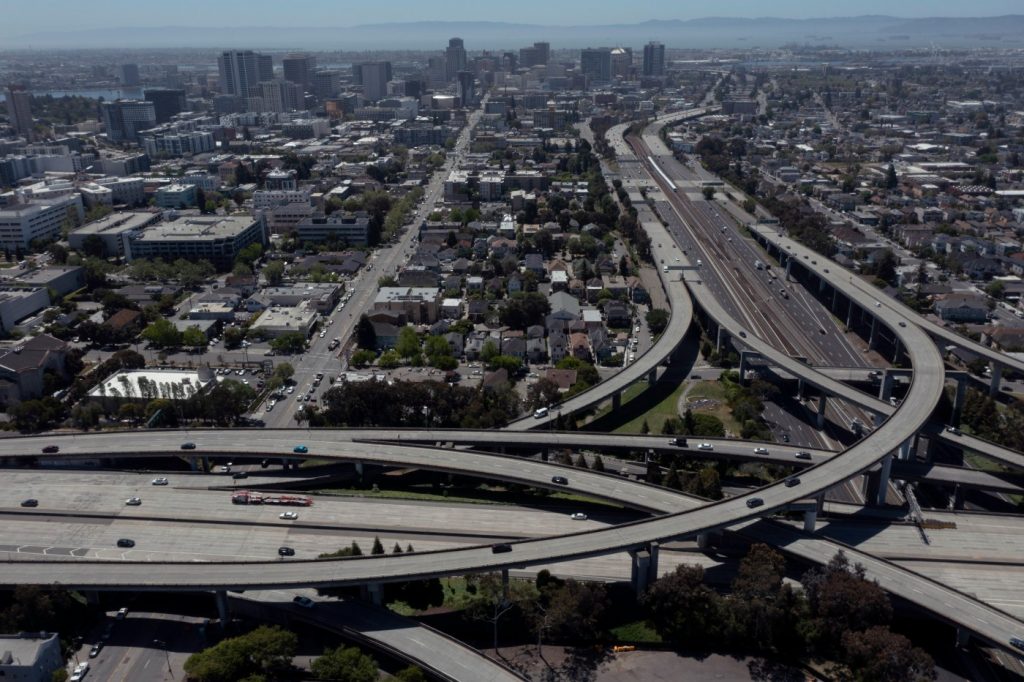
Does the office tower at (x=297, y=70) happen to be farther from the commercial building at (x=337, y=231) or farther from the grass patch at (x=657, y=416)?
the grass patch at (x=657, y=416)

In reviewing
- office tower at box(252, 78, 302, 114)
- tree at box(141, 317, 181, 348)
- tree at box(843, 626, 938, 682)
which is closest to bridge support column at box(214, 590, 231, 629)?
tree at box(843, 626, 938, 682)

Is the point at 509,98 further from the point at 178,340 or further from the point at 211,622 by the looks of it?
the point at 211,622

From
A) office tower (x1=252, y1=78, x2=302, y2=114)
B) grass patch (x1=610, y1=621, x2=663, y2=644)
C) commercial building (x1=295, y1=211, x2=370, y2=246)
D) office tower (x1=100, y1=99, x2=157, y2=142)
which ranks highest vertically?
office tower (x1=252, y1=78, x2=302, y2=114)

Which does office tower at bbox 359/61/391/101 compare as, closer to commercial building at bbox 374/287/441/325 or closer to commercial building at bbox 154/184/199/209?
commercial building at bbox 154/184/199/209

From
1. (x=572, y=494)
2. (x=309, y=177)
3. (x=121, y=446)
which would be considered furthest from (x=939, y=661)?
(x=309, y=177)

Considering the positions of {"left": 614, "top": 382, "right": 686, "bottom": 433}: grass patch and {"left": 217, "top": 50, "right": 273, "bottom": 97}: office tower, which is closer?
{"left": 614, "top": 382, "right": 686, "bottom": 433}: grass patch

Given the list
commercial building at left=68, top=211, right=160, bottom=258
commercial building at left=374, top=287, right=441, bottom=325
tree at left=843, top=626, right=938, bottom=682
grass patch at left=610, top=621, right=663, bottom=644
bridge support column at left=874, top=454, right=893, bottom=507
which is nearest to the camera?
tree at left=843, top=626, right=938, bottom=682

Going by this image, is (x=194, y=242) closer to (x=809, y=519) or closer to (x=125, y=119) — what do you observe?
(x=809, y=519)
